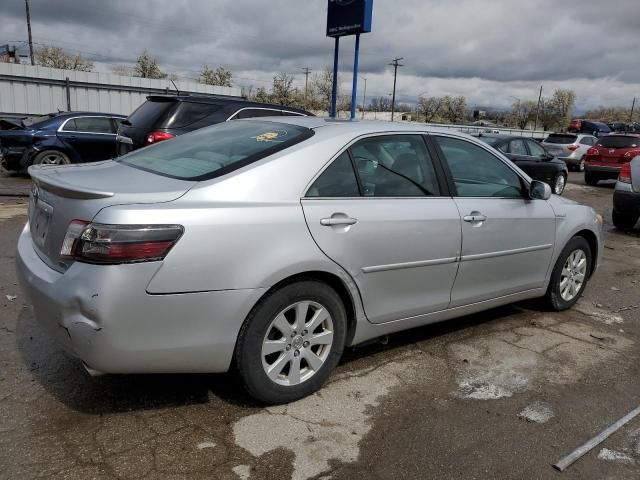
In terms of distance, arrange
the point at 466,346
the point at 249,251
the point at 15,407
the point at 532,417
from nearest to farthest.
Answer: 1. the point at 249,251
2. the point at 15,407
3. the point at 532,417
4. the point at 466,346

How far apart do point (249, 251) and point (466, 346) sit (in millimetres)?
2159

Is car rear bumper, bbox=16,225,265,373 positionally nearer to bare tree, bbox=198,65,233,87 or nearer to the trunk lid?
the trunk lid

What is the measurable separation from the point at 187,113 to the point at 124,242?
18.7ft

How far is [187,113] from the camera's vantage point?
788cm

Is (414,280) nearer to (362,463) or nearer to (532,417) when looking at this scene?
(532,417)

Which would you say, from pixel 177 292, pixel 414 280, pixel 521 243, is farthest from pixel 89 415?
pixel 521 243

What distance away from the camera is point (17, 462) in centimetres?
256

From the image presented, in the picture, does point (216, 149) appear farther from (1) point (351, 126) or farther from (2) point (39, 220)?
(2) point (39, 220)

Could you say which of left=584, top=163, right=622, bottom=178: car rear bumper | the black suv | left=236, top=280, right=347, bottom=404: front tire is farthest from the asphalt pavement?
left=584, top=163, right=622, bottom=178: car rear bumper

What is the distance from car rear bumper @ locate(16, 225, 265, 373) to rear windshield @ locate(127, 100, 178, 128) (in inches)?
209

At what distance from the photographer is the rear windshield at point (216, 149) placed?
124 inches

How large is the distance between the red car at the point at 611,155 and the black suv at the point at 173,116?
12664 mm

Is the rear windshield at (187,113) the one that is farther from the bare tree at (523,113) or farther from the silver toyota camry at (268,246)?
the bare tree at (523,113)

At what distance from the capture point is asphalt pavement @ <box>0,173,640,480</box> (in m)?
2.66
